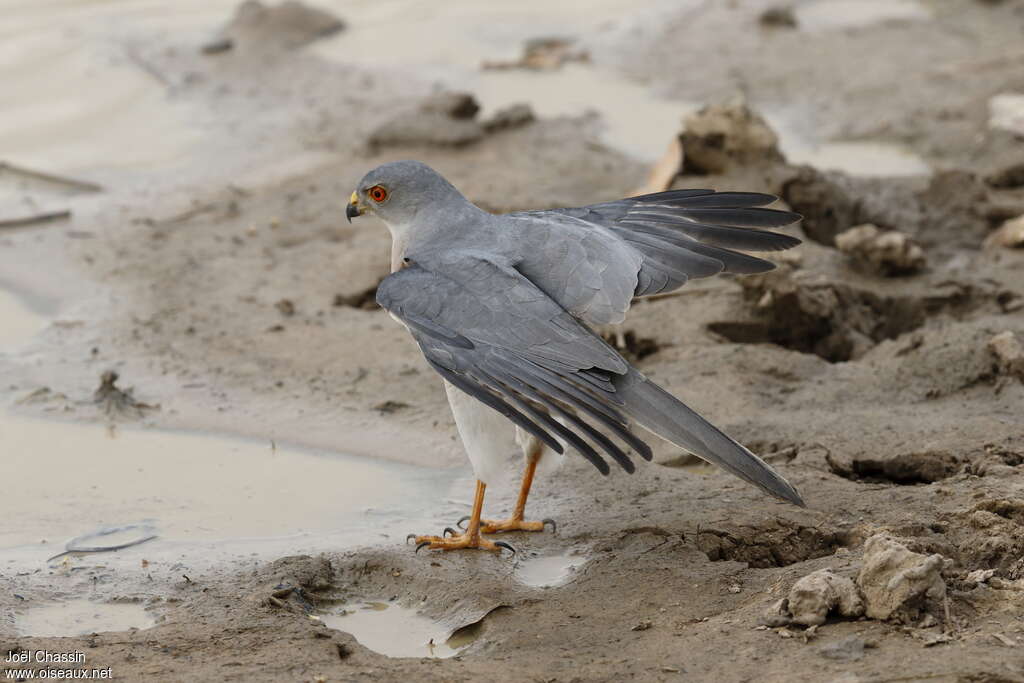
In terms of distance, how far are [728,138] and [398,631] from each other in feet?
14.4

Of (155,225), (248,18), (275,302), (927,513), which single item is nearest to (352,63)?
(248,18)

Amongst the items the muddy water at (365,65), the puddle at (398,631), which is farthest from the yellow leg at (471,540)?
the muddy water at (365,65)

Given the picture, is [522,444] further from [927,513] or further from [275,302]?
[275,302]

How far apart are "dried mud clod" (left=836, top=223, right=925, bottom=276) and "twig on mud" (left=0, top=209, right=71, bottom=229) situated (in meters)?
4.67

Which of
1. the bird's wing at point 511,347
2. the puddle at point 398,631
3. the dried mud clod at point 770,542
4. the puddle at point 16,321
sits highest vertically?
the bird's wing at point 511,347

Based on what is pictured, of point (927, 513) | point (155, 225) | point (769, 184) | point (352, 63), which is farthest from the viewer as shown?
point (352, 63)

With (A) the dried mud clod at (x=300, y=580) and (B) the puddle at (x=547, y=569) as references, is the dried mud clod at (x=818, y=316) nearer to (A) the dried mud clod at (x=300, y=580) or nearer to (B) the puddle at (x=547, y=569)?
(B) the puddle at (x=547, y=569)

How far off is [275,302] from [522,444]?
2450mm

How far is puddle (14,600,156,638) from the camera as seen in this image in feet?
13.7

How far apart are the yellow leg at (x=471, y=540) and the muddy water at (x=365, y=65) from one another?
4.70m

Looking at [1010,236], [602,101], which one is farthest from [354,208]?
[602,101]

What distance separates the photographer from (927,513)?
448cm

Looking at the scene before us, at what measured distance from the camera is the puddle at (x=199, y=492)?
496cm

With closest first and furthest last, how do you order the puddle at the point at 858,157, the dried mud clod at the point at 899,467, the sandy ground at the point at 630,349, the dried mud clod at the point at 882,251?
the sandy ground at the point at 630,349 → the dried mud clod at the point at 899,467 → the dried mud clod at the point at 882,251 → the puddle at the point at 858,157
